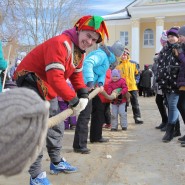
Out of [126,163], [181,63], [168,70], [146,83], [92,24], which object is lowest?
[146,83]

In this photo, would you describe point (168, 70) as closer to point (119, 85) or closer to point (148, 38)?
point (119, 85)

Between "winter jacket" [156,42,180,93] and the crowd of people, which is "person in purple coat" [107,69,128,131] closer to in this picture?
the crowd of people

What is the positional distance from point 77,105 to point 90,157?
1.77 m

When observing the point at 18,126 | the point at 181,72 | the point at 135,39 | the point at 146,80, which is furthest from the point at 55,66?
the point at 135,39

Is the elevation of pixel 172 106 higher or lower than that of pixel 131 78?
lower

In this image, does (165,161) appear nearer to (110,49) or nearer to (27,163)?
(110,49)

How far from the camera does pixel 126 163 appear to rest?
4641 millimetres

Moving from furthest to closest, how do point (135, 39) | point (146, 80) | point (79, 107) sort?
1. point (135, 39)
2. point (146, 80)
3. point (79, 107)

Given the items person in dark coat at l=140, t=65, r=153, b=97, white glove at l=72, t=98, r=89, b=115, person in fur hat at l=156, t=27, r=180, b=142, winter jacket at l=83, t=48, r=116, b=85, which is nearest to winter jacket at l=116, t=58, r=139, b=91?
person in fur hat at l=156, t=27, r=180, b=142

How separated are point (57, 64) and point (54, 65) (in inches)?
1.1

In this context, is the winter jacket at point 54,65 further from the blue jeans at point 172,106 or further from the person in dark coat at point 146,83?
the person in dark coat at point 146,83

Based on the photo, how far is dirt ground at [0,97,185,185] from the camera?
396 centimetres

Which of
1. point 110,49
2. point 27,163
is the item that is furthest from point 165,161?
point 27,163

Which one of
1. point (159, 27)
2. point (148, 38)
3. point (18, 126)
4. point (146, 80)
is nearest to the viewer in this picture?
point (18, 126)
